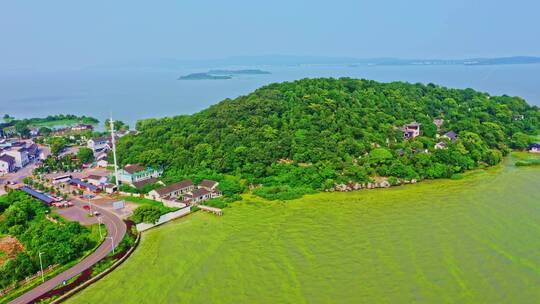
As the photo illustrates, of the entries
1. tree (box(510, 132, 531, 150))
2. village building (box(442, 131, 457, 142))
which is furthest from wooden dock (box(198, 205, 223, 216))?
tree (box(510, 132, 531, 150))

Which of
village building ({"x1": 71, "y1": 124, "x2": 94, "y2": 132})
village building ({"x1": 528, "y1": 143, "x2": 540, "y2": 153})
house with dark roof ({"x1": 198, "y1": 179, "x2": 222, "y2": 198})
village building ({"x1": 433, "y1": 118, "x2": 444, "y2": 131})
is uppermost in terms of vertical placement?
village building ({"x1": 433, "y1": 118, "x2": 444, "y2": 131})

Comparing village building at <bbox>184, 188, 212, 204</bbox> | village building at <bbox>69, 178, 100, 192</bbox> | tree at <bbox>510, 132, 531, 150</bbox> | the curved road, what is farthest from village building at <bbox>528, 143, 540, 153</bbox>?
village building at <bbox>69, 178, 100, 192</bbox>

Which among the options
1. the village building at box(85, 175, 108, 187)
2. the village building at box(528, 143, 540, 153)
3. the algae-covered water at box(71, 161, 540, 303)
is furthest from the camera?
the village building at box(528, 143, 540, 153)

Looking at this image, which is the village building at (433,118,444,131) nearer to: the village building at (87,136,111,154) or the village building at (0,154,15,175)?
the village building at (87,136,111,154)

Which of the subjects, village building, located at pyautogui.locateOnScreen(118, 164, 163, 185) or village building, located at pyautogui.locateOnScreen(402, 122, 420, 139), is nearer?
village building, located at pyautogui.locateOnScreen(118, 164, 163, 185)

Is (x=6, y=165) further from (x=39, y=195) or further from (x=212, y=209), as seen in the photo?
(x=212, y=209)

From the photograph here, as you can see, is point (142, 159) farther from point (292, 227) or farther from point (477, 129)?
point (477, 129)

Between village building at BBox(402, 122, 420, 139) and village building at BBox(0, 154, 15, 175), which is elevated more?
village building at BBox(402, 122, 420, 139)

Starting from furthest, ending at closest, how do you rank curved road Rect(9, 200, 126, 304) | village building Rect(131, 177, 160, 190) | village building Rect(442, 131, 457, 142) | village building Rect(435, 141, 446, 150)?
village building Rect(442, 131, 457, 142), village building Rect(435, 141, 446, 150), village building Rect(131, 177, 160, 190), curved road Rect(9, 200, 126, 304)
